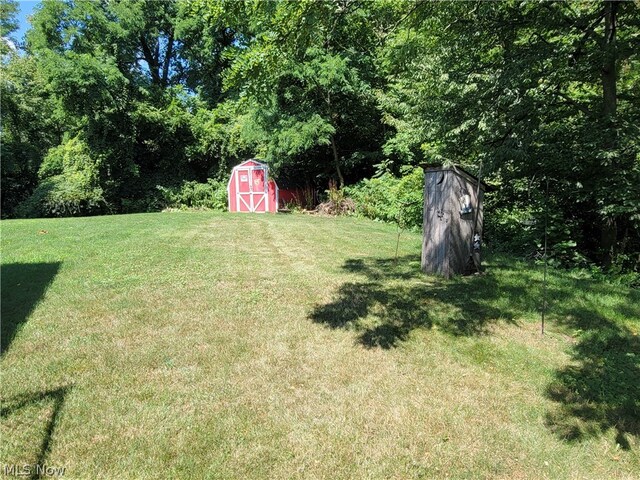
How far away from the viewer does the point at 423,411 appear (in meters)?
2.62

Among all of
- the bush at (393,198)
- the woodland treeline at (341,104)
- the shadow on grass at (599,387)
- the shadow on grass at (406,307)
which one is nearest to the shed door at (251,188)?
the woodland treeline at (341,104)

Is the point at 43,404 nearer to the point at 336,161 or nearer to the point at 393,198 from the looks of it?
the point at 393,198

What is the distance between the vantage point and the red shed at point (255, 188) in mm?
18141

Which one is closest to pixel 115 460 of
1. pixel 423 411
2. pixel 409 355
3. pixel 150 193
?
pixel 423 411

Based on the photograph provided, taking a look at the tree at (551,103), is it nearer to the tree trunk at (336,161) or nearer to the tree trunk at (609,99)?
the tree trunk at (609,99)

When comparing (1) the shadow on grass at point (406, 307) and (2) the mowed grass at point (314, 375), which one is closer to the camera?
(2) the mowed grass at point (314, 375)

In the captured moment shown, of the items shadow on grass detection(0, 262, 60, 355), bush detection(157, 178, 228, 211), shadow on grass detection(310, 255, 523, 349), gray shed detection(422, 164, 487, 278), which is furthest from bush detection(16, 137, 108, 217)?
gray shed detection(422, 164, 487, 278)

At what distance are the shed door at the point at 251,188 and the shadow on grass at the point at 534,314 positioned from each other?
12.5m

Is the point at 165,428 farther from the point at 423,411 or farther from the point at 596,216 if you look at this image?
the point at 596,216

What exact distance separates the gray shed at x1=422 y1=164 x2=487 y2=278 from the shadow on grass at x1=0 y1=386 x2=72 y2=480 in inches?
185

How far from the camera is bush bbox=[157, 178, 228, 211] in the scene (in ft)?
65.0

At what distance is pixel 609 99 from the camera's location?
7.45 meters

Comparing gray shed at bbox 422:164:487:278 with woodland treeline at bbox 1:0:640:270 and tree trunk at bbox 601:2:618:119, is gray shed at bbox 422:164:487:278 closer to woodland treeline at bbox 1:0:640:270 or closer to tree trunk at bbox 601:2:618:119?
woodland treeline at bbox 1:0:640:270

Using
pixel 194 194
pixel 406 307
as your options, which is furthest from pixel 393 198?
pixel 194 194
